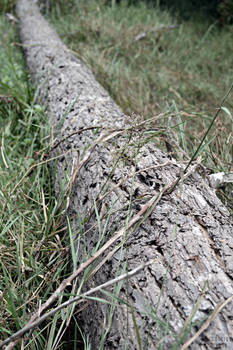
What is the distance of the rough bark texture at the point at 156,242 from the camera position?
28.6 inches

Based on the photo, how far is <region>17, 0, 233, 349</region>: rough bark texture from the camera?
726mm

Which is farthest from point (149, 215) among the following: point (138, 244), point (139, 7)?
point (139, 7)

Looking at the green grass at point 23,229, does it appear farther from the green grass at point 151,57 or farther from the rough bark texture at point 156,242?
the green grass at point 151,57

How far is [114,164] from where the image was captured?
1130 millimetres

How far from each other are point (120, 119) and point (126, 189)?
499 millimetres

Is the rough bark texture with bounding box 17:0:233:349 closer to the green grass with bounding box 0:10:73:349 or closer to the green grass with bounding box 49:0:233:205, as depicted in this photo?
the green grass with bounding box 0:10:73:349

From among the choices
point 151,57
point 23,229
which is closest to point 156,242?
point 23,229

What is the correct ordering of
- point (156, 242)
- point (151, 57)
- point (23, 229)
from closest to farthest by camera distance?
point (156, 242)
point (23, 229)
point (151, 57)

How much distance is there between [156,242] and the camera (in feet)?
2.89

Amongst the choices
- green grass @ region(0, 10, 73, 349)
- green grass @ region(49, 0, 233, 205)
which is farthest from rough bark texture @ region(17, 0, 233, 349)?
green grass @ region(49, 0, 233, 205)

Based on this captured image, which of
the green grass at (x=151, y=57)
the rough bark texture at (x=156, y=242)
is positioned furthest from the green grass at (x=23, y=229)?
the green grass at (x=151, y=57)

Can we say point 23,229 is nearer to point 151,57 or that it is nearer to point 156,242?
point 156,242

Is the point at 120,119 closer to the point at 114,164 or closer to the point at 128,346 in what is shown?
the point at 114,164

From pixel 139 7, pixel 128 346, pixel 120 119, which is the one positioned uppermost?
pixel 139 7
